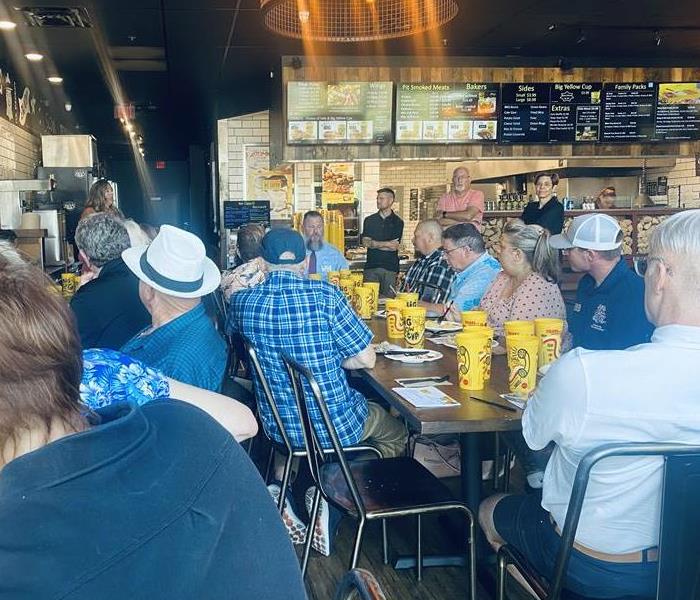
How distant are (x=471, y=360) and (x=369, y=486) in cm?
54

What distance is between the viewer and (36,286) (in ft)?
3.30

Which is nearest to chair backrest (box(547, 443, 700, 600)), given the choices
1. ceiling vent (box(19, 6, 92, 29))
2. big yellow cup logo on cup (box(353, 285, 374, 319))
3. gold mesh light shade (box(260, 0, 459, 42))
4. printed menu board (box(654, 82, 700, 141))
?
big yellow cup logo on cup (box(353, 285, 374, 319))

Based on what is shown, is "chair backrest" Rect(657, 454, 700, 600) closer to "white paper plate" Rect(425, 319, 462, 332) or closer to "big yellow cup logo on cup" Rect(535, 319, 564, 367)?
"big yellow cup logo on cup" Rect(535, 319, 564, 367)

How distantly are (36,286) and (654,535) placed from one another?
150 centimetres

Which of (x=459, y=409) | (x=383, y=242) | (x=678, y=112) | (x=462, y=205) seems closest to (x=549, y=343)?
(x=459, y=409)

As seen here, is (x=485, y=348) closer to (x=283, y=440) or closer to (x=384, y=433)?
(x=384, y=433)

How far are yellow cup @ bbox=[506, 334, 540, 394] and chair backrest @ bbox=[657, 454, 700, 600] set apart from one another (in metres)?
0.76

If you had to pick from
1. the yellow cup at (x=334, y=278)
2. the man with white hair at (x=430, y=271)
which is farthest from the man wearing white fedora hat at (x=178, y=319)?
the man with white hair at (x=430, y=271)

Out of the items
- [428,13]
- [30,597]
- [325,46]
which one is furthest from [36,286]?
[325,46]

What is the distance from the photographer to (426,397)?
2.43 metres

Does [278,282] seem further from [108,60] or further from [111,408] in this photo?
[108,60]

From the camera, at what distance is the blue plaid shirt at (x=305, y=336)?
291 cm

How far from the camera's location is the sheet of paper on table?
2344 millimetres

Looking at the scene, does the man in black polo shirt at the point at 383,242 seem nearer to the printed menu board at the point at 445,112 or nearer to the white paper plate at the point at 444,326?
the printed menu board at the point at 445,112
